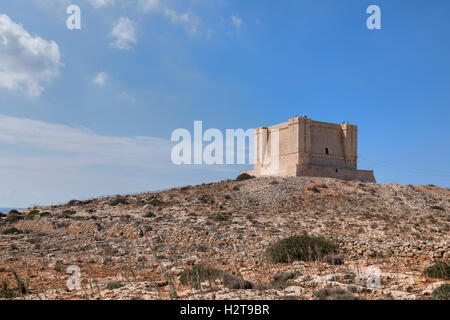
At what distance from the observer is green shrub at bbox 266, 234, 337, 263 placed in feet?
35.9

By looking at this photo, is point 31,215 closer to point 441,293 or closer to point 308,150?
point 441,293

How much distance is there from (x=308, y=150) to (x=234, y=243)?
27.0 metres

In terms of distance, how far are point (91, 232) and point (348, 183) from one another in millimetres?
24837

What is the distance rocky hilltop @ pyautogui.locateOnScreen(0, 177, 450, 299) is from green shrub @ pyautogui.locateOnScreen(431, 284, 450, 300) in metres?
0.24

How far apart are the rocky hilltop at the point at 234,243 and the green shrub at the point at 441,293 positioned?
240 millimetres

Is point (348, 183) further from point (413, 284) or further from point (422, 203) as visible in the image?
point (413, 284)

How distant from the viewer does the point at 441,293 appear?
5680mm

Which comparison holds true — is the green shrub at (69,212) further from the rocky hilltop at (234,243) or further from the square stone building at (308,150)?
the square stone building at (308,150)

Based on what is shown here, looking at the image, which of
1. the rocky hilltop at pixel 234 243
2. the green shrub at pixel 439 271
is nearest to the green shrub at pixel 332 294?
the rocky hilltop at pixel 234 243

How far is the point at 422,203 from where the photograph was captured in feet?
101

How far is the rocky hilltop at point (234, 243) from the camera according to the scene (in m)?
6.78

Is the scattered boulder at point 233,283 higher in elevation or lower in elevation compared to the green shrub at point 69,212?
higher

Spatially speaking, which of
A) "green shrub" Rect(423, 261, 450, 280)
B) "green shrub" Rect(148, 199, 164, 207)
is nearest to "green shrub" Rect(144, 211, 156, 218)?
"green shrub" Rect(148, 199, 164, 207)
